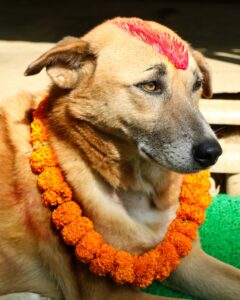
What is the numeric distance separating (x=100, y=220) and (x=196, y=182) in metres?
Result: 0.69

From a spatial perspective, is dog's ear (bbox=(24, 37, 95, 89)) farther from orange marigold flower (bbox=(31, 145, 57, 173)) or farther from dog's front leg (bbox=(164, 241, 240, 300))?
dog's front leg (bbox=(164, 241, 240, 300))

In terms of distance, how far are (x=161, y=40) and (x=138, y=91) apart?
30cm

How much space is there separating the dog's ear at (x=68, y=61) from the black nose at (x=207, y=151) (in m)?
0.72

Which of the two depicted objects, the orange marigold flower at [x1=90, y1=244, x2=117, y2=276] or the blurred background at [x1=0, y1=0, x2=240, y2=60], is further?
the blurred background at [x1=0, y1=0, x2=240, y2=60]

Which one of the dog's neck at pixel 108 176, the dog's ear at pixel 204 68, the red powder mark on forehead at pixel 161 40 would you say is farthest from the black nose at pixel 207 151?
the dog's ear at pixel 204 68

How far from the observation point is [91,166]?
9.93 feet

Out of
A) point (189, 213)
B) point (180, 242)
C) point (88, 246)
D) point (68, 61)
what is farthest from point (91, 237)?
point (68, 61)

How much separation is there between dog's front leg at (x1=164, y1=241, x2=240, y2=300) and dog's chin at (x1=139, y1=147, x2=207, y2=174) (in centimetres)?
63

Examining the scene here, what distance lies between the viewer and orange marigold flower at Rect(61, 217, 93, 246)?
2.92 m

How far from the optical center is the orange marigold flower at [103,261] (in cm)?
287

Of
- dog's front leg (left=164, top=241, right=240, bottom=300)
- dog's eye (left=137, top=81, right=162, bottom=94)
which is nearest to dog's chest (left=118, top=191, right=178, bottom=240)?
dog's front leg (left=164, top=241, right=240, bottom=300)

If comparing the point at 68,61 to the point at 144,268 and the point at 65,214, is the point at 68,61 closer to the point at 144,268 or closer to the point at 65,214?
the point at 65,214

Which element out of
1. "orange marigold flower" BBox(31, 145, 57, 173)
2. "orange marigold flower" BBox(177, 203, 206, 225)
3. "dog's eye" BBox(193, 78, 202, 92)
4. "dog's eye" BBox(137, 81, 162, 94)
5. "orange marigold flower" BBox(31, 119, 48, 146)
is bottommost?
"orange marigold flower" BBox(177, 203, 206, 225)

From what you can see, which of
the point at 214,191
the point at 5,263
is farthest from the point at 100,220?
the point at 214,191
